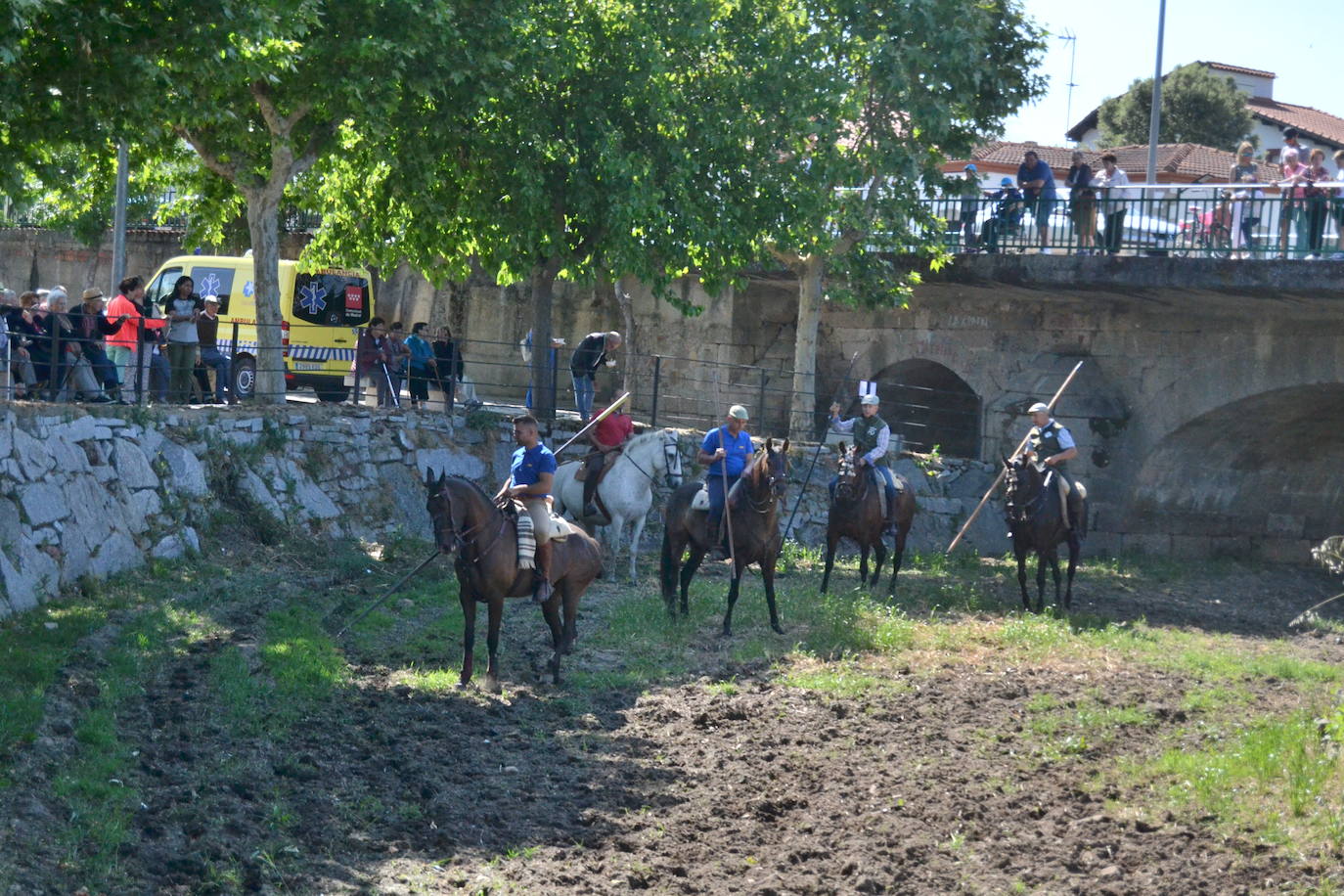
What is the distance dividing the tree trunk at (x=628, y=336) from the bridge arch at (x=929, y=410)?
453 cm

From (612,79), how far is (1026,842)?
50.6 feet

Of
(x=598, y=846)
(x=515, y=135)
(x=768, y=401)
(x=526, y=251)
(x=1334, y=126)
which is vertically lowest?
(x=598, y=846)

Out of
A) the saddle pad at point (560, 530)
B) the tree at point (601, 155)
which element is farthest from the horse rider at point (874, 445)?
the saddle pad at point (560, 530)

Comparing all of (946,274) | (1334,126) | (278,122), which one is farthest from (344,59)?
(1334,126)

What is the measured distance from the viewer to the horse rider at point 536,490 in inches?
474

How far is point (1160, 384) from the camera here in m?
24.2

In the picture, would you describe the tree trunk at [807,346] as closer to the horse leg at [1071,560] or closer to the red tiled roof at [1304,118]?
the horse leg at [1071,560]

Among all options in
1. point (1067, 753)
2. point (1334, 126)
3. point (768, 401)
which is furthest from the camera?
point (1334, 126)

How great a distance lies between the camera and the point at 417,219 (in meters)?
21.3

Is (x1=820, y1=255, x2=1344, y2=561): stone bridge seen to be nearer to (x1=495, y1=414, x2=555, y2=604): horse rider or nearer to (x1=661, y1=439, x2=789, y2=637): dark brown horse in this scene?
(x1=661, y1=439, x2=789, y2=637): dark brown horse

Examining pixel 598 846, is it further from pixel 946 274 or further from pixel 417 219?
pixel 946 274

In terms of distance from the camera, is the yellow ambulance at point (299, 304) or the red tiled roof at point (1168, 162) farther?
the red tiled roof at point (1168, 162)

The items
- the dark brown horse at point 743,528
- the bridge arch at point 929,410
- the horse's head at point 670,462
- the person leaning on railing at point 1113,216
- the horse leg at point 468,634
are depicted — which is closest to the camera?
the horse leg at point 468,634

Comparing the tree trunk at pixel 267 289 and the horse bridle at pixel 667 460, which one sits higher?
the tree trunk at pixel 267 289
